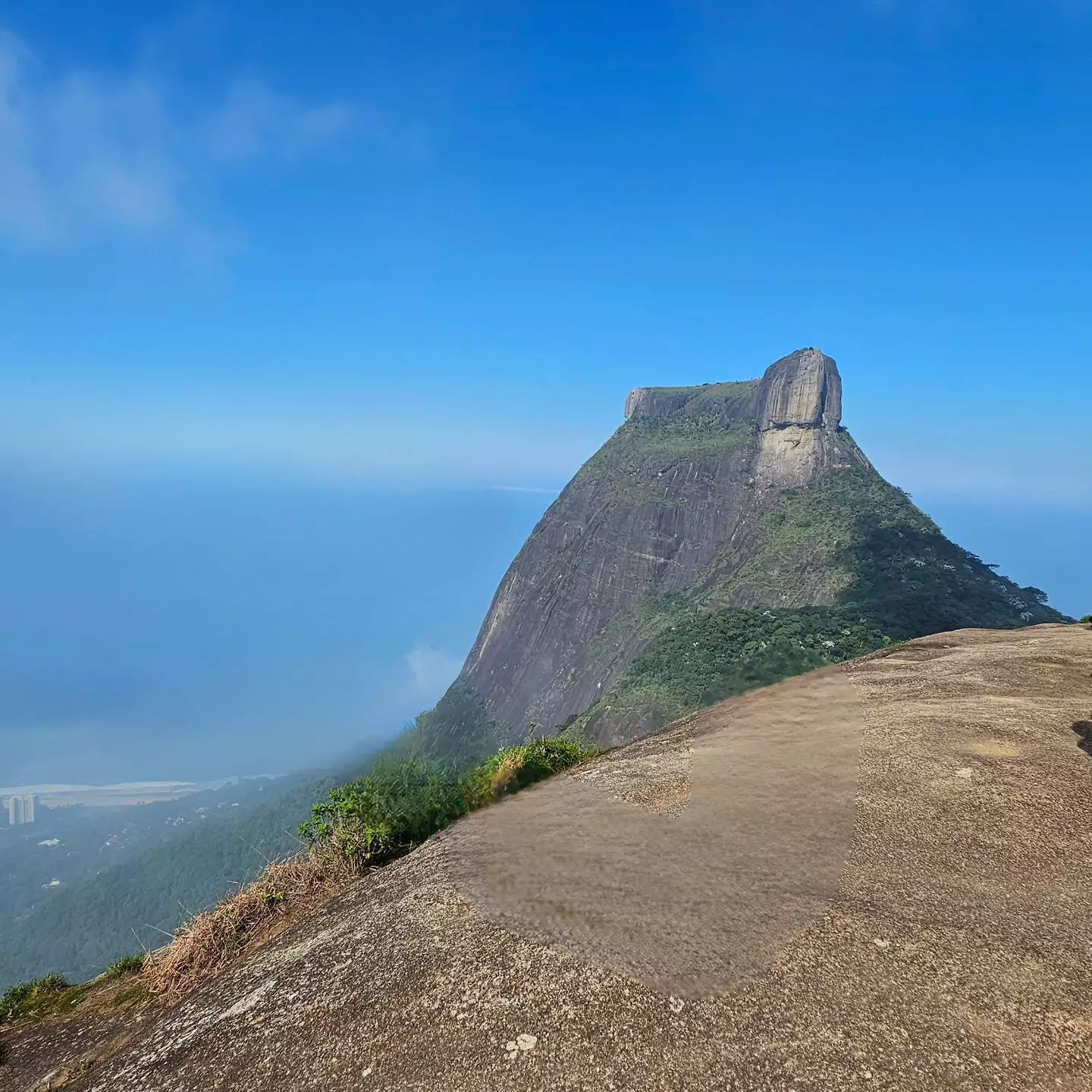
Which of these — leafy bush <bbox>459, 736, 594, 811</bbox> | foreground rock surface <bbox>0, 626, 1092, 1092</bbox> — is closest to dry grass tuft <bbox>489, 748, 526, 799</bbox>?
leafy bush <bbox>459, 736, 594, 811</bbox>

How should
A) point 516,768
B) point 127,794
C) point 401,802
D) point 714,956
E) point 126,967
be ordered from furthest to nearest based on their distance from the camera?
point 127,794 → point 516,768 → point 401,802 → point 126,967 → point 714,956

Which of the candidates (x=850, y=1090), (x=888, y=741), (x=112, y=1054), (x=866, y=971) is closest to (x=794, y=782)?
(x=888, y=741)

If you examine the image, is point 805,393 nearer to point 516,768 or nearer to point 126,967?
point 516,768

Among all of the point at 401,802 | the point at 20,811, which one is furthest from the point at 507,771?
the point at 20,811

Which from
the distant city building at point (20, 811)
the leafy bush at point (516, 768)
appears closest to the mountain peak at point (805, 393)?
the leafy bush at point (516, 768)

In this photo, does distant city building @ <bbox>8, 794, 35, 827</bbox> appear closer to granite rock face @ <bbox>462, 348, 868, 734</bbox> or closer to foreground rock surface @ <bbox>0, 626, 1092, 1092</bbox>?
granite rock face @ <bbox>462, 348, 868, 734</bbox>
